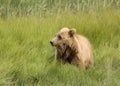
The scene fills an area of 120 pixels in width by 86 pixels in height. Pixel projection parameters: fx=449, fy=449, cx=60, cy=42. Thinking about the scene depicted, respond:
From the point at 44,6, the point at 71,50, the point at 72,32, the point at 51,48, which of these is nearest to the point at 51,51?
the point at 51,48

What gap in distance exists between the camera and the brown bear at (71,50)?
702 cm

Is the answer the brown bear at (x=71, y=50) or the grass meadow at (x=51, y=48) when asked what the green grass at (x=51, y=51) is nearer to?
the grass meadow at (x=51, y=48)

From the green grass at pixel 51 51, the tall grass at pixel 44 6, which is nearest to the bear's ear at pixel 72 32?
the green grass at pixel 51 51

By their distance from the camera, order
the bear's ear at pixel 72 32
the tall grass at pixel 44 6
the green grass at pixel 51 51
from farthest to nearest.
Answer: the tall grass at pixel 44 6 < the bear's ear at pixel 72 32 < the green grass at pixel 51 51

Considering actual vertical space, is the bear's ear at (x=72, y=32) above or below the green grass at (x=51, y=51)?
above

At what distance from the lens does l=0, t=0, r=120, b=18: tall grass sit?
9.80 metres

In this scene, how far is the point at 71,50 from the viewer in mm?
7102

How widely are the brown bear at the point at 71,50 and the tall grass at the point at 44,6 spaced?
2696 mm

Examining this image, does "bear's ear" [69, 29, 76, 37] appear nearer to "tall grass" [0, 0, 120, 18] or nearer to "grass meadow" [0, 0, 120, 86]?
"grass meadow" [0, 0, 120, 86]

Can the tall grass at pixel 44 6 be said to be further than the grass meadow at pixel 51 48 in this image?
Yes

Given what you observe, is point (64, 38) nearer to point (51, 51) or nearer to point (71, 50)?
point (71, 50)

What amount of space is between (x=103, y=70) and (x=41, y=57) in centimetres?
100

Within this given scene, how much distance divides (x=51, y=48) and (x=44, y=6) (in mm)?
2524

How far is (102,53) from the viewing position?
7.75m
